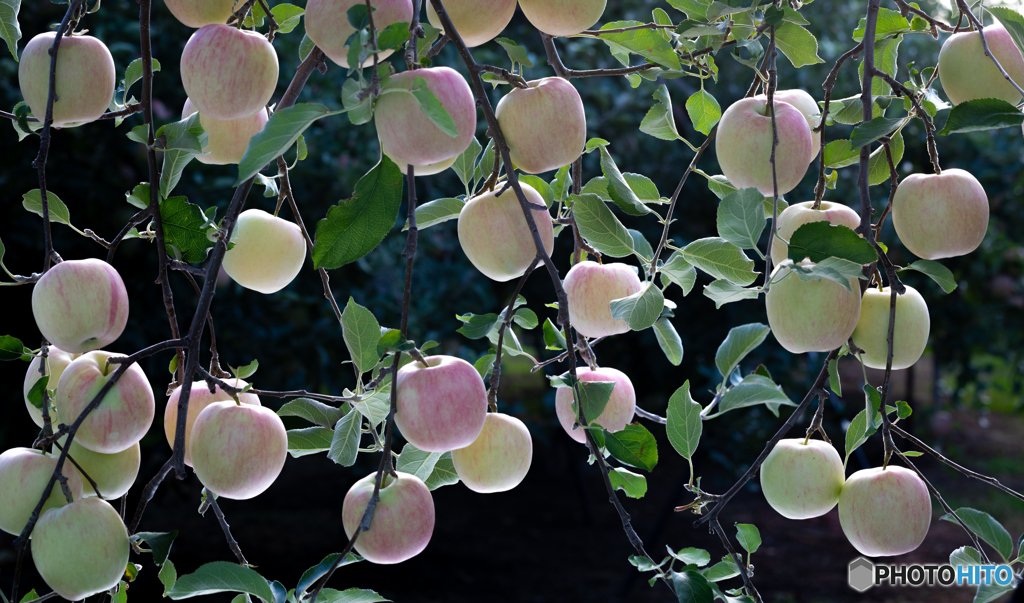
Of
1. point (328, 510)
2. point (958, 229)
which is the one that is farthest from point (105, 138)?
point (958, 229)

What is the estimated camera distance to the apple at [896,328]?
43 centimetres

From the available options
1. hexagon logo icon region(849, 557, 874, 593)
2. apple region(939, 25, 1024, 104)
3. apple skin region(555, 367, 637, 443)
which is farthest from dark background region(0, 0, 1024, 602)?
apple region(939, 25, 1024, 104)

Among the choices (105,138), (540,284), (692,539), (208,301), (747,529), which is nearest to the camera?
(208,301)

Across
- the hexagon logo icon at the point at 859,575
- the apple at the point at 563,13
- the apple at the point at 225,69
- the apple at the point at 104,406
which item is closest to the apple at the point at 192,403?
the apple at the point at 104,406

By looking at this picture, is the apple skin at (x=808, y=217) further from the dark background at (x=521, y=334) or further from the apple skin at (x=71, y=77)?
the dark background at (x=521, y=334)

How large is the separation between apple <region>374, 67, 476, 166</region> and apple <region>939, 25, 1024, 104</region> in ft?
0.84

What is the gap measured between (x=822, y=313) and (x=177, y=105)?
1448 mm

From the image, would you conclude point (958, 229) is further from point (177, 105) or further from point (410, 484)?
point (177, 105)

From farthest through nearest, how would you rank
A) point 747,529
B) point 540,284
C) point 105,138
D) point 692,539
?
point 692,539
point 540,284
point 105,138
point 747,529

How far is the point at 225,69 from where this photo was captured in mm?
384

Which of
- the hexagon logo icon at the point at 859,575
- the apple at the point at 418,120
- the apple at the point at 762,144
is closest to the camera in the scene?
the apple at the point at 418,120

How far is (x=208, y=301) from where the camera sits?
0.37 metres

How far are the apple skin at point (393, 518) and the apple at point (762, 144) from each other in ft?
0.76

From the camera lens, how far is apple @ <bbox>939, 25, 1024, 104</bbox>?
1.32ft
